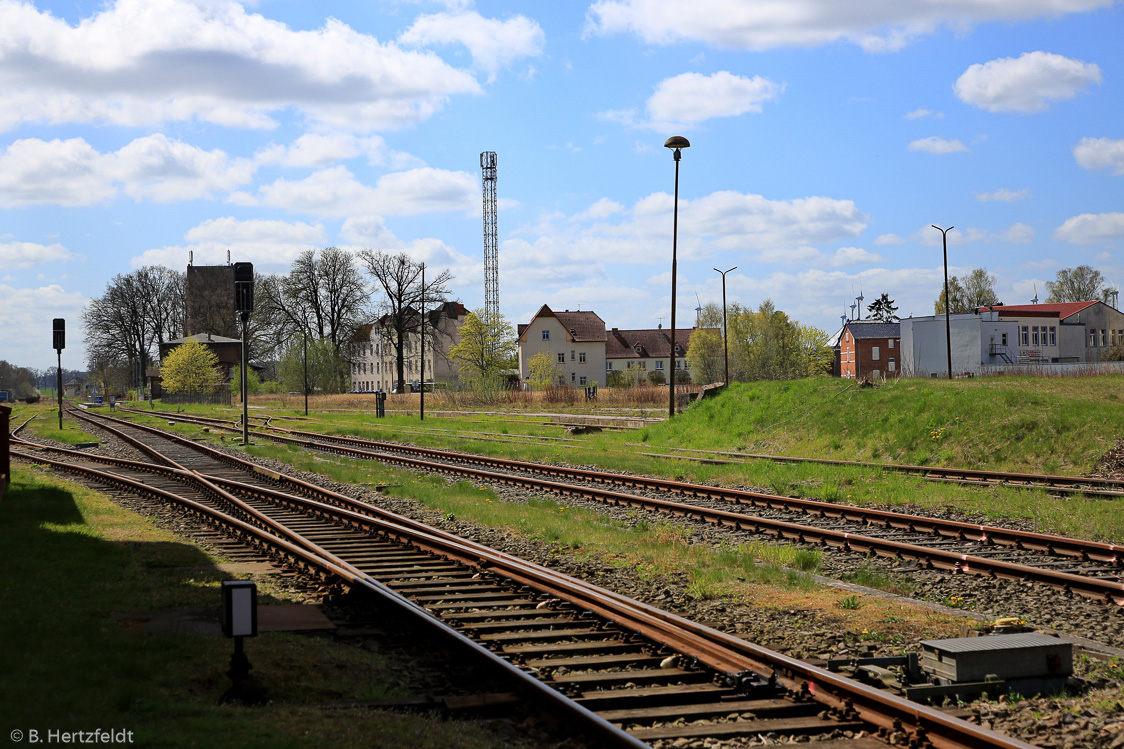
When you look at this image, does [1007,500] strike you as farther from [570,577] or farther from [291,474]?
[291,474]

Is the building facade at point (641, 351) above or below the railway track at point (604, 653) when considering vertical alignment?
above

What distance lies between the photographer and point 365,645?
335 inches

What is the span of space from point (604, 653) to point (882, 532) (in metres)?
7.43

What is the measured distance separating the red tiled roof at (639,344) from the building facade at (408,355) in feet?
69.4

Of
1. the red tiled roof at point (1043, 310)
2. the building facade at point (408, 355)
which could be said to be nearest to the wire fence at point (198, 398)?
the building facade at point (408, 355)

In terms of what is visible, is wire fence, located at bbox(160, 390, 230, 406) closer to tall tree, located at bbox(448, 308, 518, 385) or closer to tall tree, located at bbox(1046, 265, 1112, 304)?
tall tree, located at bbox(448, 308, 518, 385)

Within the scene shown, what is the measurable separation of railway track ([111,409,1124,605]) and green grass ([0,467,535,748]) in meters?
7.12

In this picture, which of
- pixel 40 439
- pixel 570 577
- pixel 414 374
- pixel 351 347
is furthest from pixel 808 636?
pixel 414 374

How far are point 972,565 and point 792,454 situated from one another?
1637 centimetres

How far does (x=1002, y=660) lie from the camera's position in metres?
6.92

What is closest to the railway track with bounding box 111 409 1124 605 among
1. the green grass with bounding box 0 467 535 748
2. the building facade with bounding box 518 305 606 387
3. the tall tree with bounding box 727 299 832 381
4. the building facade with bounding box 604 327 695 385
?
the green grass with bounding box 0 467 535 748

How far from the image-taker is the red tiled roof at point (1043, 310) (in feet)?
249

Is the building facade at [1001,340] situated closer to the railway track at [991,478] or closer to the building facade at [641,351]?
the railway track at [991,478]

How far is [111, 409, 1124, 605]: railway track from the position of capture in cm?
1084
